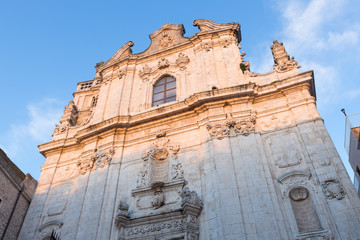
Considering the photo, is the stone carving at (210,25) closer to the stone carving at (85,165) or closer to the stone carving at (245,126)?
the stone carving at (245,126)

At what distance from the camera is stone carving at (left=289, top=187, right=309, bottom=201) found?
370 inches

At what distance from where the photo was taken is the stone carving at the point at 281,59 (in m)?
13.0

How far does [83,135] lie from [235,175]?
7.01 meters

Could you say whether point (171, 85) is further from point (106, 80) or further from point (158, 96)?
point (106, 80)

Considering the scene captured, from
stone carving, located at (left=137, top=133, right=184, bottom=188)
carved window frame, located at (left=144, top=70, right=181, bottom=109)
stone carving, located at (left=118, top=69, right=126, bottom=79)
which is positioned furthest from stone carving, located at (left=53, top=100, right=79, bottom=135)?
stone carving, located at (left=137, top=133, right=184, bottom=188)

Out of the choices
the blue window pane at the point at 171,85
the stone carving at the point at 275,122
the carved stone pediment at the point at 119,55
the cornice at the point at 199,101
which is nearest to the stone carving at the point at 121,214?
the cornice at the point at 199,101

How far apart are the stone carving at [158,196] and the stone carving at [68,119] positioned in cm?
683

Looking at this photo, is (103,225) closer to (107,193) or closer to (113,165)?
(107,193)

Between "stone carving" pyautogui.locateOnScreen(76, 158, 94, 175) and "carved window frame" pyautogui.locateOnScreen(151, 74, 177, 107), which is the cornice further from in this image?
"stone carving" pyautogui.locateOnScreen(76, 158, 94, 175)

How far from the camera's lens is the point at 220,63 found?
14.1m

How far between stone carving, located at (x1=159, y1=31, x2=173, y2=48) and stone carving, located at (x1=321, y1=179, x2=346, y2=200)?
11.0 meters

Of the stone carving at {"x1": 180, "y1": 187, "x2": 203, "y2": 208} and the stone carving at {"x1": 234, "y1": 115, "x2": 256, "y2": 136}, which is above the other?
the stone carving at {"x1": 234, "y1": 115, "x2": 256, "y2": 136}

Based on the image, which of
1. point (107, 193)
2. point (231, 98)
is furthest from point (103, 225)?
point (231, 98)

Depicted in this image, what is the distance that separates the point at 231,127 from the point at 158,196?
3594mm
